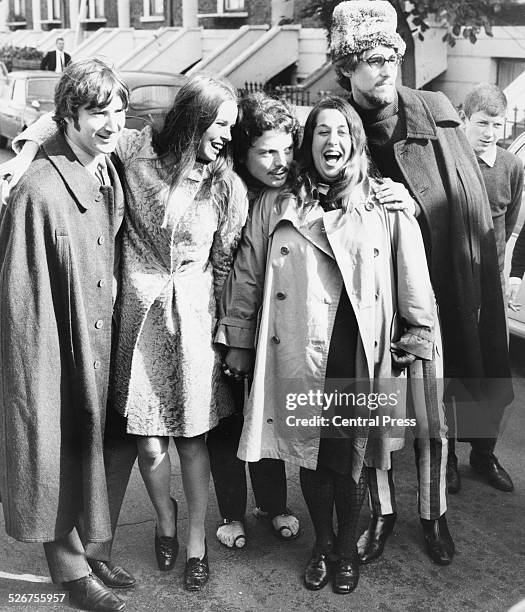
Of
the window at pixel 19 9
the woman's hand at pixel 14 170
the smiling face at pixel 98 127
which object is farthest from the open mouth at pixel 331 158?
the window at pixel 19 9

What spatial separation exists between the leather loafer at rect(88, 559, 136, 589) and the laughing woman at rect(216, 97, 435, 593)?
0.68 meters

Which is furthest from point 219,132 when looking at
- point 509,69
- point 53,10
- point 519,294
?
point 53,10

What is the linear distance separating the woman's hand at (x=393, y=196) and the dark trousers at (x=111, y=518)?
1.30 m

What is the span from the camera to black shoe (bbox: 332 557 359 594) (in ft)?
10.6

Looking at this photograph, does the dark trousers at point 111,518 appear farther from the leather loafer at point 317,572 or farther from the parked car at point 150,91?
the parked car at point 150,91

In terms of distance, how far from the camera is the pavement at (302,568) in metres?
3.18

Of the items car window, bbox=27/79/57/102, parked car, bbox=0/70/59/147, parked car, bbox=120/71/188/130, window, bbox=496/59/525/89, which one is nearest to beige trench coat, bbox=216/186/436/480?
parked car, bbox=120/71/188/130

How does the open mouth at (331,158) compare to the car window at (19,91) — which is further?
the car window at (19,91)

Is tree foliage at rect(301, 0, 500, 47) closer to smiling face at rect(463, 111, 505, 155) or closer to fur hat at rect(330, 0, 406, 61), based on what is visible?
smiling face at rect(463, 111, 505, 155)

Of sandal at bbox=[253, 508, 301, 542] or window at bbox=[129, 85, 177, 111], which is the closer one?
sandal at bbox=[253, 508, 301, 542]

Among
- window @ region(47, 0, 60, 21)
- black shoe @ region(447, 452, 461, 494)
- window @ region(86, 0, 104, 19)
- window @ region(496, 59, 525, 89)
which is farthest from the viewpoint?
window @ region(47, 0, 60, 21)

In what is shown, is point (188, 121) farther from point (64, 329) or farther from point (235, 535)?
point (235, 535)

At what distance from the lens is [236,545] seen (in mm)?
3553

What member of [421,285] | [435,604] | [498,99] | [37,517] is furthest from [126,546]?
[498,99]
